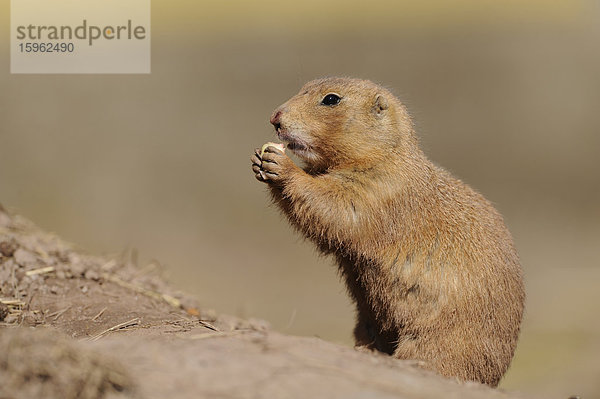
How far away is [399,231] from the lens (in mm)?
5066

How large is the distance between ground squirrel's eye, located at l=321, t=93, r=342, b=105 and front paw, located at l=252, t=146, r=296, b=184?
58 centimetres

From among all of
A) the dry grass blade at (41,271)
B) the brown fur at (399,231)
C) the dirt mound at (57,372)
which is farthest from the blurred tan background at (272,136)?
the dirt mound at (57,372)

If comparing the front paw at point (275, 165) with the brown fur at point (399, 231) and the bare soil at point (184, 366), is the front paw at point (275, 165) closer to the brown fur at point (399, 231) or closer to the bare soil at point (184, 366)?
the brown fur at point (399, 231)

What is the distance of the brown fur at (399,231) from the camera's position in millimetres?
4992

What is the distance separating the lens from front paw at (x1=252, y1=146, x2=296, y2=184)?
5004mm

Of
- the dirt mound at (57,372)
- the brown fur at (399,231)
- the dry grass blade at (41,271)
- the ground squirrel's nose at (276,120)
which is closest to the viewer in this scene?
the dirt mound at (57,372)

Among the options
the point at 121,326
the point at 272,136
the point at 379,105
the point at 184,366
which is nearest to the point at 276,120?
the point at 379,105

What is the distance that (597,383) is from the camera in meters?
8.54

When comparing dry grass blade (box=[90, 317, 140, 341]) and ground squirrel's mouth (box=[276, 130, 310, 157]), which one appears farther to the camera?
ground squirrel's mouth (box=[276, 130, 310, 157])

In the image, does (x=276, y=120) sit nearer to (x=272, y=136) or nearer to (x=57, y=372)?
(x=57, y=372)

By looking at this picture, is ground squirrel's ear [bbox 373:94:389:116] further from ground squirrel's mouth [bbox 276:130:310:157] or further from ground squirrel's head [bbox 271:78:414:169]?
ground squirrel's mouth [bbox 276:130:310:157]

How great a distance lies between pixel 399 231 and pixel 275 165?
0.99 meters

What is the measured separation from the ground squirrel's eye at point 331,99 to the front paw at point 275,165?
576 mm

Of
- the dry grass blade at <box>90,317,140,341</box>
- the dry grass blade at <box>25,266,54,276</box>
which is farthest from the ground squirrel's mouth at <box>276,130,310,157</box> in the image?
the dry grass blade at <box>25,266,54,276</box>
